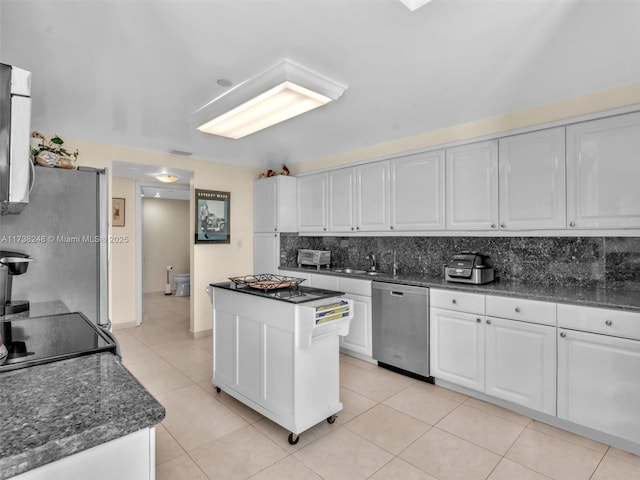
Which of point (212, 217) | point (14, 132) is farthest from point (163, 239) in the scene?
Answer: point (14, 132)

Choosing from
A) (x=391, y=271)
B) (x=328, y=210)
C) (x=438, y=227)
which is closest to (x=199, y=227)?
(x=328, y=210)

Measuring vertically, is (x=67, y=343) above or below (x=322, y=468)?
above

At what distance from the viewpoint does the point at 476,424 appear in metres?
2.49

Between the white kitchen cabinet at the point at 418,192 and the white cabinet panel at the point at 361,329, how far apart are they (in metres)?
0.88

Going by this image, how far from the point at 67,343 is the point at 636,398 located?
10.1ft

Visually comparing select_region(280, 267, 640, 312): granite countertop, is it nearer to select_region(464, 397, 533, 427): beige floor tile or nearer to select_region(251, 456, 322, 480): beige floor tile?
select_region(464, 397, 533, 427): beige floor tile

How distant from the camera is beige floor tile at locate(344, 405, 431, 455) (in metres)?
2.28

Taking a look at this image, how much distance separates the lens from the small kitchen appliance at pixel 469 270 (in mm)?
2988

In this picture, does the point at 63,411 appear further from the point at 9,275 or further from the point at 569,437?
the point at 569,437

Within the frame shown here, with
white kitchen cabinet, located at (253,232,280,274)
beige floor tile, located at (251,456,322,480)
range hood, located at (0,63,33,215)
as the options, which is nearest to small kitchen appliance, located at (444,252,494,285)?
beige floor tile, located at (251,456,322,480)

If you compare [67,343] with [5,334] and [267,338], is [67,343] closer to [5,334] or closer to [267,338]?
[5,334]

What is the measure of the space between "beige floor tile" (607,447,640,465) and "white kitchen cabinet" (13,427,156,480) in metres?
2.74

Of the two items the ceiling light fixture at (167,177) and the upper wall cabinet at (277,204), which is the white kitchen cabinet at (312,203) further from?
the ceiling light fixture at (167,177)

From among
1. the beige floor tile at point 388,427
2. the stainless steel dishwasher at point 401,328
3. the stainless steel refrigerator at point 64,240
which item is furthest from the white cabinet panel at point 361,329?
the stainless steel refrigerator at point 64,240
